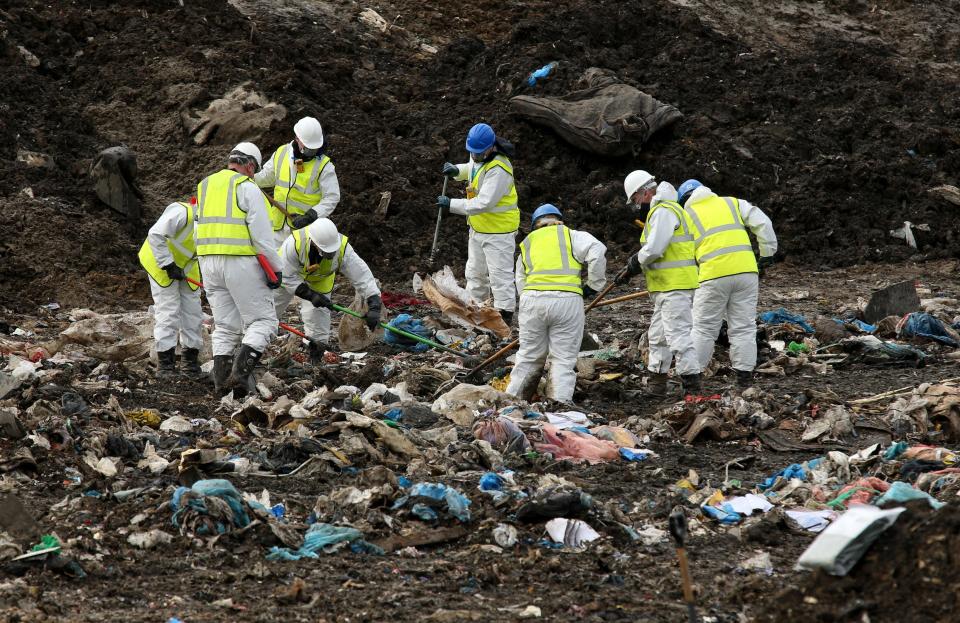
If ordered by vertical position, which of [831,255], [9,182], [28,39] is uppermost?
[28,39]

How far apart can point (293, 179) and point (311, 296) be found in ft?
5.97

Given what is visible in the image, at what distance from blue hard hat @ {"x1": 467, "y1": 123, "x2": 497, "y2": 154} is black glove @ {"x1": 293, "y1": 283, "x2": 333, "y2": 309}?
2.32 m

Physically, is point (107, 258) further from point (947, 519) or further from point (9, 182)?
point (947, 519)

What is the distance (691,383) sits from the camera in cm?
891

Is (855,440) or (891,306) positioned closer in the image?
(855,440)

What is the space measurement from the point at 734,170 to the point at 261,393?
8.99 m

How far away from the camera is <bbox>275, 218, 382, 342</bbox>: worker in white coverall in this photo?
9031 mm

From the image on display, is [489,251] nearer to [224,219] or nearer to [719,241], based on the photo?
[719,241]

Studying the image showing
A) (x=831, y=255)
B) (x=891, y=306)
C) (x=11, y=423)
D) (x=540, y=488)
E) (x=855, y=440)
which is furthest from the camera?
(x=831, y=255)

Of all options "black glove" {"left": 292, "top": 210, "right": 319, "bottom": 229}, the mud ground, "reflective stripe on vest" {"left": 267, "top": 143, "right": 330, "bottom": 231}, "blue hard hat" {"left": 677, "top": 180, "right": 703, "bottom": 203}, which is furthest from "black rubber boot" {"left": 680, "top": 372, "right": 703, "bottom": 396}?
"reflective stripe on vest" {"left": 267, "top": 143, "right": 330, "bottom": 231}

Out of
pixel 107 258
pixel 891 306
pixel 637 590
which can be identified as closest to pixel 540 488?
pixel 637 590

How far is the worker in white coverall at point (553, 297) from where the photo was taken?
8.10 metres

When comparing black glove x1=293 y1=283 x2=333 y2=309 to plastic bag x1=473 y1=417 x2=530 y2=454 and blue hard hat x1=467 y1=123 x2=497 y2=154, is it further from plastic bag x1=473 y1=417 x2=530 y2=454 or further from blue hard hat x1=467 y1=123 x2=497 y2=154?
plastic bag x1=473 y1=417 x2=530 y2=454

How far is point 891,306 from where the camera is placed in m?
10.9
